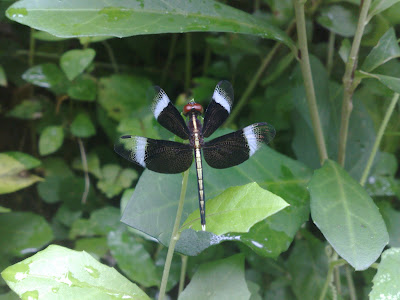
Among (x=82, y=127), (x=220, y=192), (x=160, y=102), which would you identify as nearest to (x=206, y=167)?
(x=220, y=192)

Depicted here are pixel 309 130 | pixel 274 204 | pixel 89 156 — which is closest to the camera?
pixel 274 204

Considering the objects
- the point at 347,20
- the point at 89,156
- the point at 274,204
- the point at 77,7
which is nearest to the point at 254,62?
the point at 347,20

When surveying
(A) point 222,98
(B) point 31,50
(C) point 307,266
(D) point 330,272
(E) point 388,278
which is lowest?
(C) point 307,266

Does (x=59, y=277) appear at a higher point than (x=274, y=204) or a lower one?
lower

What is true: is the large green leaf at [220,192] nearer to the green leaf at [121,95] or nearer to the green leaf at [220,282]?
the green leaf at [220,282]

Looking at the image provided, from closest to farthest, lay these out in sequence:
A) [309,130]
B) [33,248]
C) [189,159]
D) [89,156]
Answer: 1. [189,159]
2. [33,248]
3. [309,130]
4. [89,156]

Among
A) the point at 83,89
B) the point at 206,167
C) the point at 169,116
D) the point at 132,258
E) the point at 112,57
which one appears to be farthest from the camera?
the point at 112,57

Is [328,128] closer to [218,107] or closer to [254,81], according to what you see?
[254,81]

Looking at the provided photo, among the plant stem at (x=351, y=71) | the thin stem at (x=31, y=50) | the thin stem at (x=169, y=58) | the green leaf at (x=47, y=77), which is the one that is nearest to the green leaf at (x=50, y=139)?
the green leaf at (x=47, y=77)

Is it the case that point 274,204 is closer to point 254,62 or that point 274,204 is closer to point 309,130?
point 309,130
